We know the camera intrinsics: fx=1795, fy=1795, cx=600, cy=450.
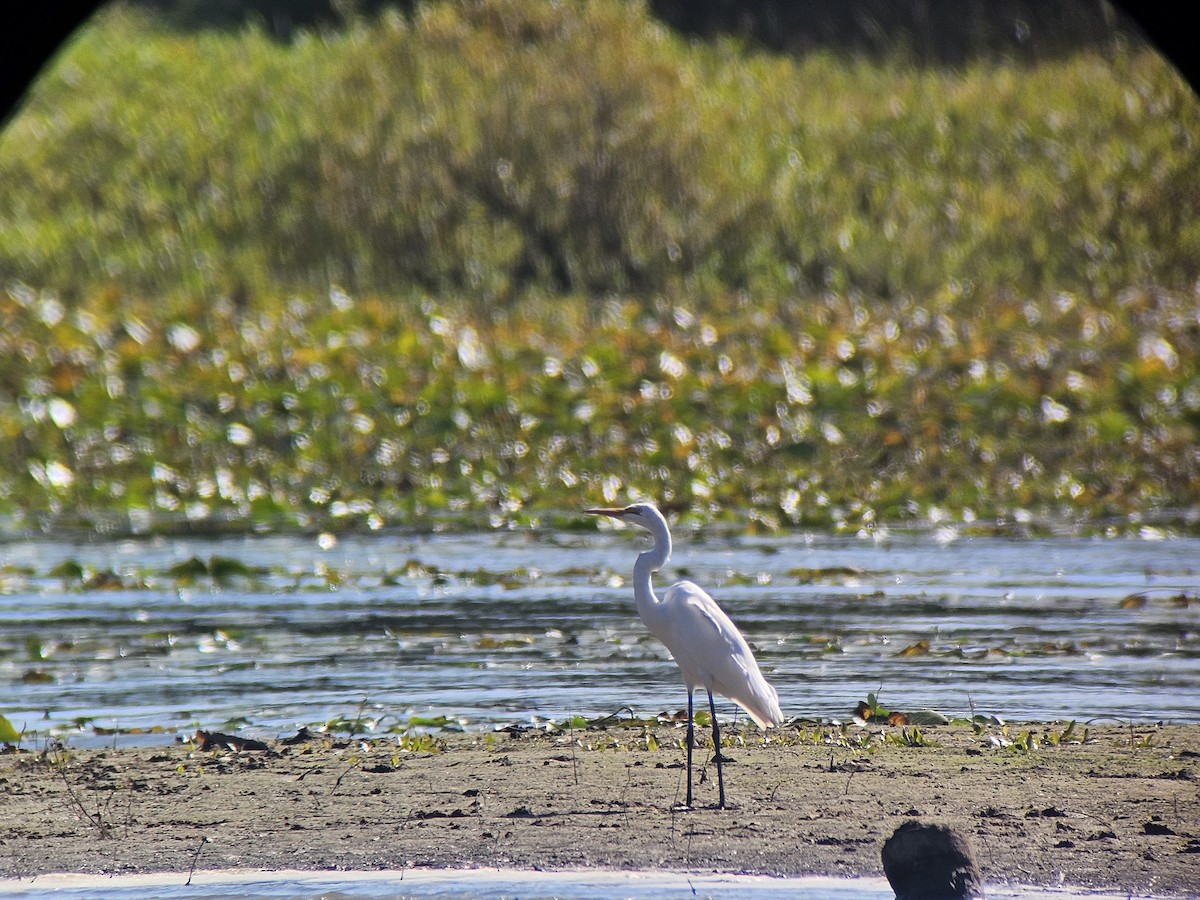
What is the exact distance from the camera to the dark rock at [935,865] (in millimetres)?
5832

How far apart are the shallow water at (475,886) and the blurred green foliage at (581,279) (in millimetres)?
9274

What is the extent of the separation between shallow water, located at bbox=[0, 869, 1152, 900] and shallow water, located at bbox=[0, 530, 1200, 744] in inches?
94.9

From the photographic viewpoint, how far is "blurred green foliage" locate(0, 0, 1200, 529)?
16797 mm

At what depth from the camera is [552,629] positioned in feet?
36.4

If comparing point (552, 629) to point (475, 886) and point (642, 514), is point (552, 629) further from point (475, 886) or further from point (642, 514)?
point (475, 886)

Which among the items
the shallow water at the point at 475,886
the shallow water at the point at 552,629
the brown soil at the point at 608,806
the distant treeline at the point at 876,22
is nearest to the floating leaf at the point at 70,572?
the shallow water at the point at 552,629

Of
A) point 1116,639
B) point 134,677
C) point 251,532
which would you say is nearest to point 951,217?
point 251,532

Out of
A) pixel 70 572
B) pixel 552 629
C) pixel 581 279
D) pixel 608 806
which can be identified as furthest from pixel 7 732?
pixel 581 279

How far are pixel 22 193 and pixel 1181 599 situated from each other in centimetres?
2079

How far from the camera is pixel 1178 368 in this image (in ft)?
59.9

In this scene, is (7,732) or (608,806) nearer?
(608,806)

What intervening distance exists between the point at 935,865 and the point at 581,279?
18.6 meters

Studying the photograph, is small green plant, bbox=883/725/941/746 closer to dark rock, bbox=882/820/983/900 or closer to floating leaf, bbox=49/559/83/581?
dark rock, bbox=882/820/983/900

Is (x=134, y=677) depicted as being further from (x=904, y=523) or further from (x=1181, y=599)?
(x=904, y=523)
